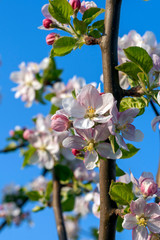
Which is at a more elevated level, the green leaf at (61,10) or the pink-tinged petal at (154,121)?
the green leaf at (61,10)

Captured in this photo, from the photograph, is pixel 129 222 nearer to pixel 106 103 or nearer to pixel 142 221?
pixel 142 221

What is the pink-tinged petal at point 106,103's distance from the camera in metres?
0.83

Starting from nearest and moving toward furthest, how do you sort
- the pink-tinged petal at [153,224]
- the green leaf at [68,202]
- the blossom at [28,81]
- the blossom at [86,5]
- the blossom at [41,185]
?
the pink-tinged petal at [153,224] < the blossom at [86,5] < the green leaf at [68,202] < the blossom at [28,81] < the blossom at [41,185]

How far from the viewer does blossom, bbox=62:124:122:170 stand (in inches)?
33.8

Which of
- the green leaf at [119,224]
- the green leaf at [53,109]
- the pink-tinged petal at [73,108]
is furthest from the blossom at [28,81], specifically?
the pink-tinged petal at [73,108]

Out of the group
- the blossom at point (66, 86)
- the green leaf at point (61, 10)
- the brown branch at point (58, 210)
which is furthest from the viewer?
the blossom at point (66, 86)

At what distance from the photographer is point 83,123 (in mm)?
850

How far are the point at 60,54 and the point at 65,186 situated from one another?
5.40 feet

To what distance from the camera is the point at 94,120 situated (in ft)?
2.75

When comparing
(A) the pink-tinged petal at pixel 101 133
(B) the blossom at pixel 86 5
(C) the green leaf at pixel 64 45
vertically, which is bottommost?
(A) the pink-tinged petal at pixel 101 133

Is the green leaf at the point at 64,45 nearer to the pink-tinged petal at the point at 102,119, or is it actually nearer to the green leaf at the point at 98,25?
the green leaf at the point at 98,25

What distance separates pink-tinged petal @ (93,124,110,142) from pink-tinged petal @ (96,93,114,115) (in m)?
0.04

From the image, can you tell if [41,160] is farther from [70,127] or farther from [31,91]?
[70,127]

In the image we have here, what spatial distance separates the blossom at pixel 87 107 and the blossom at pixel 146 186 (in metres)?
0.26
